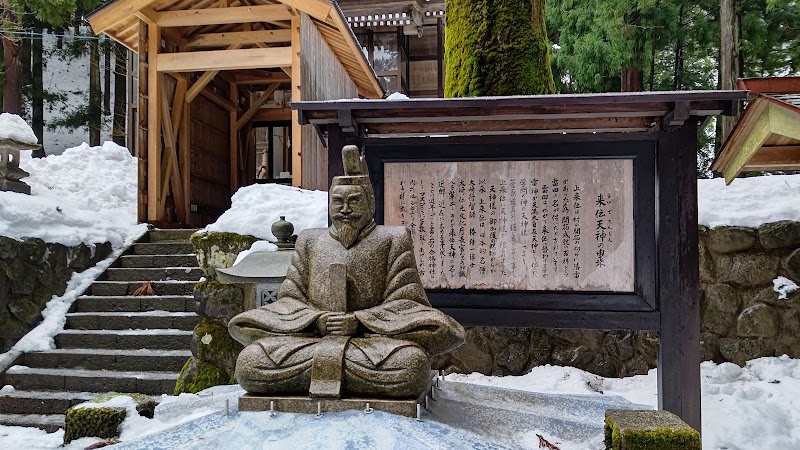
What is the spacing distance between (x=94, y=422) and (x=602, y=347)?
6.30m

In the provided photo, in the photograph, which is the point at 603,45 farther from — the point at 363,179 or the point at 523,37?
the point at 363,179

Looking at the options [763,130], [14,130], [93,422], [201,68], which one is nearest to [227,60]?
[201,68]

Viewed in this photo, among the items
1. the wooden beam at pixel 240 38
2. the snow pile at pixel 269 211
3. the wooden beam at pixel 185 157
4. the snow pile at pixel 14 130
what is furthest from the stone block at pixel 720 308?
the snow pile at pixel 14 130

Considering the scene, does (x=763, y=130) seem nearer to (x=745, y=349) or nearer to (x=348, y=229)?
(x=348, y=229)

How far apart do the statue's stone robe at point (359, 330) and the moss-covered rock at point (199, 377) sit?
2844mm

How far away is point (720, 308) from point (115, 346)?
8363 mm

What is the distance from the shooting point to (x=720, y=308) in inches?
316

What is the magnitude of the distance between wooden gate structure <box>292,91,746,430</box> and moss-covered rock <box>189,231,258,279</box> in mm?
2522

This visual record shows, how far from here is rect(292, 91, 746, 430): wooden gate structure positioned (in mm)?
5184

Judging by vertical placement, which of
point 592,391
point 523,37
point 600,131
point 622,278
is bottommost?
point 592,391

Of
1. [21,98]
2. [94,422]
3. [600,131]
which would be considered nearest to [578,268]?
[600,131]

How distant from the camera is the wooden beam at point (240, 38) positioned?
11523 millimetres

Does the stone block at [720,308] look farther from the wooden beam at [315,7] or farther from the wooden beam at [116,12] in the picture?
the wooden beam at [116,12]

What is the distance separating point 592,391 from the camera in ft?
24.6
